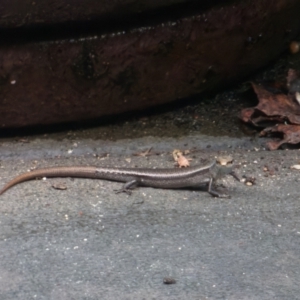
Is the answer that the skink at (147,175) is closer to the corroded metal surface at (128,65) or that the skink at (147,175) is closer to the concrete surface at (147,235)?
the concrete surface at (147,235)

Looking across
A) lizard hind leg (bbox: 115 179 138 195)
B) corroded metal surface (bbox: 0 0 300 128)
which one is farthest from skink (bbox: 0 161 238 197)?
corroded metal surface (bbox: 0 0 300 128)

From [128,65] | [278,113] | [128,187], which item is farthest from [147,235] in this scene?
[278,113]

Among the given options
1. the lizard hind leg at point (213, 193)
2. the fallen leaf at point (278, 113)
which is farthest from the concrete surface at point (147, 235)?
the fallen leaf at point (278, 113)

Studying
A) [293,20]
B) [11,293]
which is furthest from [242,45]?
[11,293]

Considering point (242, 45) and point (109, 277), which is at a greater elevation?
point (242, 45)

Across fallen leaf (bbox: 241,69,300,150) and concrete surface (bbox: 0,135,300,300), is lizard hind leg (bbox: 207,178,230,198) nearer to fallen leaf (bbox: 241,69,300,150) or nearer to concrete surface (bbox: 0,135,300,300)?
concrete surface (bbox: 0,135,300,300)

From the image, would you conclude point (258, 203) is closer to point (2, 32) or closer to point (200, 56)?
point (200, 56)
